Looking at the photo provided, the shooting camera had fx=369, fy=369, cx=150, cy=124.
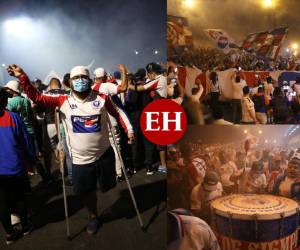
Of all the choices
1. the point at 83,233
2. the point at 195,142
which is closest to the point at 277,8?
the point at 195,142

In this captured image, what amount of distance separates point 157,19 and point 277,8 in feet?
2.88

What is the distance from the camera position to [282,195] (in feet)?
7.71

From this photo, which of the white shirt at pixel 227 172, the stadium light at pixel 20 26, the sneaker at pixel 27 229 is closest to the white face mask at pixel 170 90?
the white shirt at pixel 227 172

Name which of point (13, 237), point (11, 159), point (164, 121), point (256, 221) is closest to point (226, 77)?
point (164, 121)

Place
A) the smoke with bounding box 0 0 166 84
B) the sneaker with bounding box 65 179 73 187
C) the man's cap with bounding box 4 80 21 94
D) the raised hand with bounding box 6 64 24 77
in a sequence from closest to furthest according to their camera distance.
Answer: the smoke with bounding box 0 0 166 84 → the raised hand with bounding box 6 64 24 77 → the man's cap with bounding box 4 80 21 94 → the sneaker with bounding box 65 179 73 187

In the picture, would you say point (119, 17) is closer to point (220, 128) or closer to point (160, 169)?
point (220, 128)

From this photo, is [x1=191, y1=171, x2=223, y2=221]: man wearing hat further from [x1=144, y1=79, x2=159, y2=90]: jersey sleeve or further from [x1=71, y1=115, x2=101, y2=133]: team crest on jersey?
[x1=144, y1=79, x2=159, y2=90]: jersey sleeve

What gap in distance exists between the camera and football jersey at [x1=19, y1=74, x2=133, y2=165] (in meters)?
3.38

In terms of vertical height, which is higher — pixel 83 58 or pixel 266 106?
pixel 83 58

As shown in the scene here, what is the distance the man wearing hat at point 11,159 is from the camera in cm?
334

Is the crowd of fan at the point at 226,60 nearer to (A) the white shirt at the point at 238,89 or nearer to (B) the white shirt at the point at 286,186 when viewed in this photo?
(A) the white shirt at the point at 238,89

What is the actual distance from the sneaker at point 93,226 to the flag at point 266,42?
2.34 meters

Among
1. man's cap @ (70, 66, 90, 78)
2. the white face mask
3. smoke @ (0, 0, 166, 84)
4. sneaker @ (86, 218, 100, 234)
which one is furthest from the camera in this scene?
sneaker @ (86, 218, 100, 234)

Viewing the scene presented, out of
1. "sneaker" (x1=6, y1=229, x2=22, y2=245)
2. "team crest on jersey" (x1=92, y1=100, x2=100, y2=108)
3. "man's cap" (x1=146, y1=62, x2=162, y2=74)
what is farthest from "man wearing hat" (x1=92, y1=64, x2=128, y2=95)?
"sneaker" (x1=6, y1=229, x2=22, y2=245)
